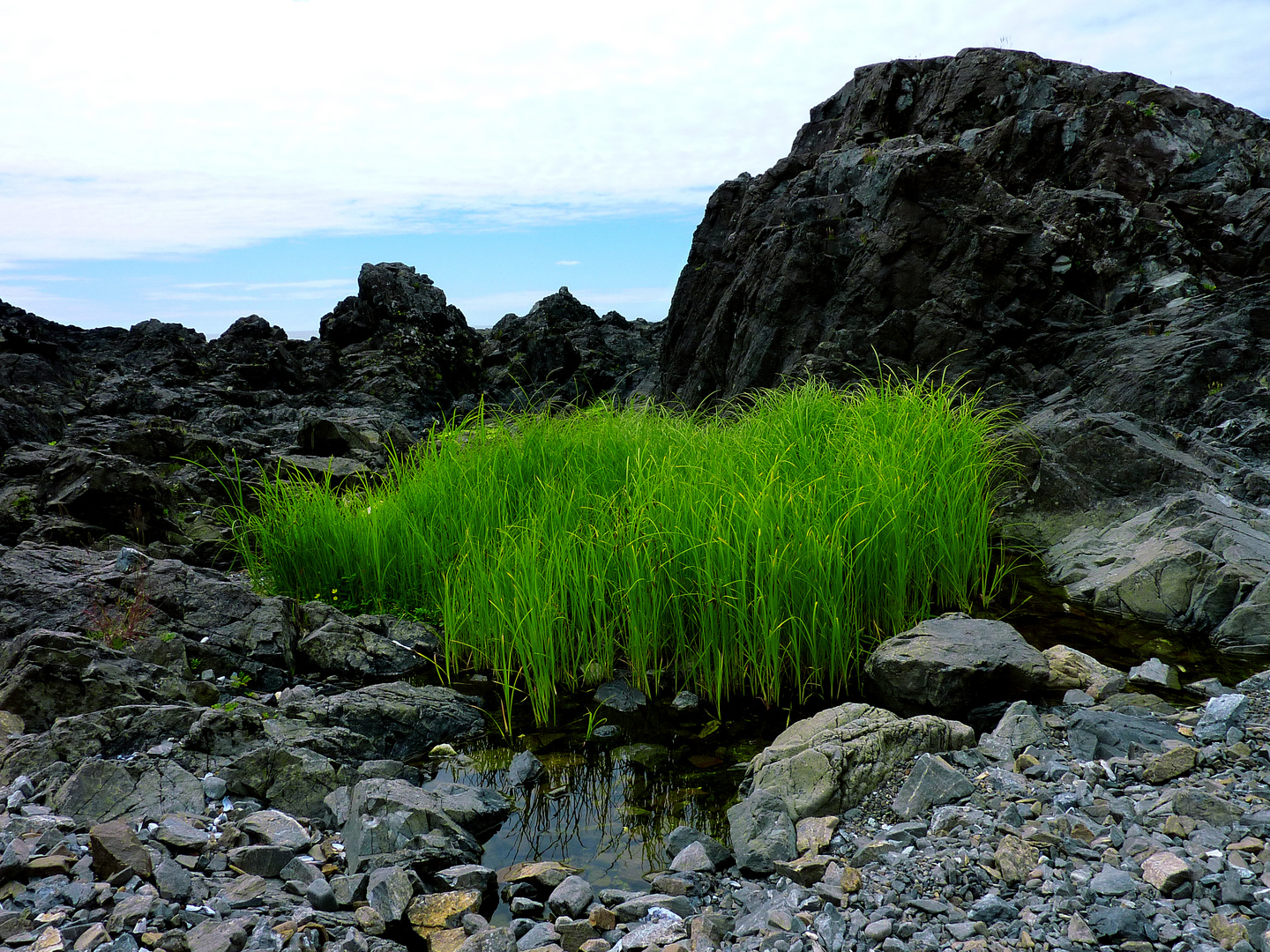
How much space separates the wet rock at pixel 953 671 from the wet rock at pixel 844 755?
56 cm

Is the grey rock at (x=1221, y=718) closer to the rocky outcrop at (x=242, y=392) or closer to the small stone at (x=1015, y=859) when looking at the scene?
the small stone at (x=1015, y=859)

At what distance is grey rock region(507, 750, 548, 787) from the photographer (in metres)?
4.00

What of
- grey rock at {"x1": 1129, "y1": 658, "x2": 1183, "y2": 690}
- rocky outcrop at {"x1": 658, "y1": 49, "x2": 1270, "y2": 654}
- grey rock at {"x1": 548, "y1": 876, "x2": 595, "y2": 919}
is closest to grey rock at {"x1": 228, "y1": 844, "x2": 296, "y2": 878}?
grey rock at {"x1": 548, "y1": 876, "x2": 595, "y2": 919}

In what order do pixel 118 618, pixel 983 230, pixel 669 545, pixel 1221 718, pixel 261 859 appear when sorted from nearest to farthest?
pixel 261 859, pixel 1221 718, pixel 118 618, pixel 669 545, pixel 983 230

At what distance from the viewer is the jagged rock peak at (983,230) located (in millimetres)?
11320

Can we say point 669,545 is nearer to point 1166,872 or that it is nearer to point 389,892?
point 389,892

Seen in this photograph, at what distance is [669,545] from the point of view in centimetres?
531

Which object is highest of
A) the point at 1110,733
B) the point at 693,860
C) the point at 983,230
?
the point at 983,230

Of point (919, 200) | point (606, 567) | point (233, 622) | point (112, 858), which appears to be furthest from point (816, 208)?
point (112, 858)

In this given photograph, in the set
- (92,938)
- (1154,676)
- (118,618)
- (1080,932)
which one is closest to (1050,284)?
(1154,676)

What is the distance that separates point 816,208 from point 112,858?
12740mm

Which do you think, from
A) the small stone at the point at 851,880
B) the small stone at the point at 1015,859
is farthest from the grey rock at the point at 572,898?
the small stone at the point at 1015,859

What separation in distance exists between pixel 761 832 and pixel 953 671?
1686mm

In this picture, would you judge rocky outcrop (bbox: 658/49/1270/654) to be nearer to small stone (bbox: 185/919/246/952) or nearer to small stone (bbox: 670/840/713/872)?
small stone (bbox: 670/840/713/872)
